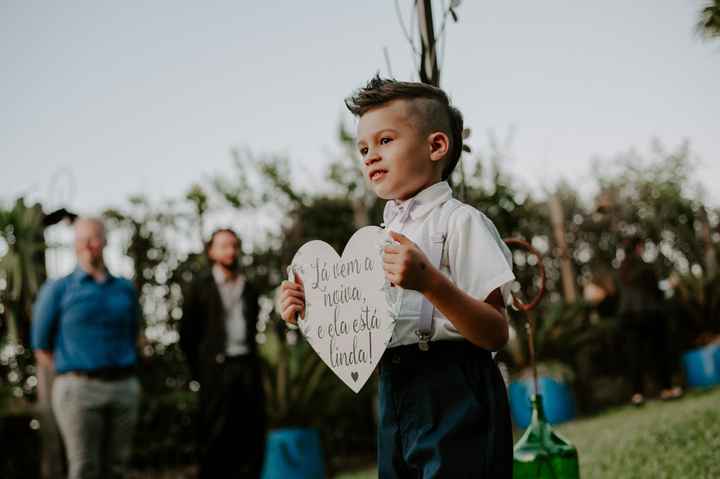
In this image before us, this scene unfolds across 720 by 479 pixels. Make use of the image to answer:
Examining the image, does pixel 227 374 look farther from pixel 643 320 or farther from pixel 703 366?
pixel 703 366

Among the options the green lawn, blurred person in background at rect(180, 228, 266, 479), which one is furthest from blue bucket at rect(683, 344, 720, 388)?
blurred person in background at rect(180, 228, 266, 479)

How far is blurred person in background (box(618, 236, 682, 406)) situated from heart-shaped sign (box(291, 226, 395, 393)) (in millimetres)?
6656

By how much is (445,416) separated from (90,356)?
9.82 feet

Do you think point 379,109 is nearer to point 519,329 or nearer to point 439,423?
point 439,423

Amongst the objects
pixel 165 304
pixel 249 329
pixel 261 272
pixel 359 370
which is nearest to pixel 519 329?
Answer: pixel 261 272

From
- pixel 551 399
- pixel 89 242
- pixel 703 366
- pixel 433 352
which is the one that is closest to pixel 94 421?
pixel 89 242

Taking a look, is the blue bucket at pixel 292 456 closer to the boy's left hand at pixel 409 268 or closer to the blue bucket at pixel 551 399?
the blue bucket at pixel 551 399

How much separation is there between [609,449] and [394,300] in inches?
138

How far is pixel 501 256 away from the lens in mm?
1372

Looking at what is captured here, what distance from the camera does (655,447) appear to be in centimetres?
400

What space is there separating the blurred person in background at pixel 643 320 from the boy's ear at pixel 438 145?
21.8 ft

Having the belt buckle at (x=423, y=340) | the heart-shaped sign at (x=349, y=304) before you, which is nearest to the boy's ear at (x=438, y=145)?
the heart-shaped sign at (x=349, y=304)

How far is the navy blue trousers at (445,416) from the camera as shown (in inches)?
54.2

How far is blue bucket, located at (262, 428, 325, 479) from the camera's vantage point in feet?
18.6
